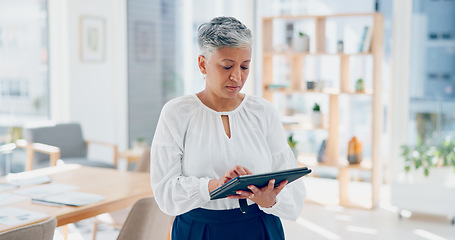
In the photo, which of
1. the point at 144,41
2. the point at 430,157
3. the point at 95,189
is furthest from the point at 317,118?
the point at 95,189

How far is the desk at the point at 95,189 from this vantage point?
2668mm

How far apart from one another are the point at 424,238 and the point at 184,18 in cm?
393

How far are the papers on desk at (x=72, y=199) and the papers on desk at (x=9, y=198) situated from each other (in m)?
0.11

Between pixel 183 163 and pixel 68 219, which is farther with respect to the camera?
pixel 68 219

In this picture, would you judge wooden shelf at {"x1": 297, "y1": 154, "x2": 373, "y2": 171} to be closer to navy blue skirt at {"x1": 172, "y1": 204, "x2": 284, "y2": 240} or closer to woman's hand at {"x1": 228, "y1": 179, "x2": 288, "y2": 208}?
navy blue skirt at {"x1": 172, "y1": 204, "x2": 284, "y2": 240}

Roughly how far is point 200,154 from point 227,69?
28cm

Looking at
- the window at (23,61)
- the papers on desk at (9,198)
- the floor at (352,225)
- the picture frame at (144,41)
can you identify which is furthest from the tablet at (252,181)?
the picture frame at (144,41)

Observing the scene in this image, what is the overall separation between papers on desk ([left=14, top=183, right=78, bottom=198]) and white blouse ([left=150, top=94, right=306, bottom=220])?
1.55m

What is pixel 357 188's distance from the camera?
602cm

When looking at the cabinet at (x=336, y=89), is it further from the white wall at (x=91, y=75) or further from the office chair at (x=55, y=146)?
the office chair at (x=55, y=146)

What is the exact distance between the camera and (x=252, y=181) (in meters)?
1.51

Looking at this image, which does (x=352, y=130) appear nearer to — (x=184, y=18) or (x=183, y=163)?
(x=184, y=18)

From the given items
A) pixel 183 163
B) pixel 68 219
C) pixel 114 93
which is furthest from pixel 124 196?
→ pixel 114 93

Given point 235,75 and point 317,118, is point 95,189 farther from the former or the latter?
point 317,118
